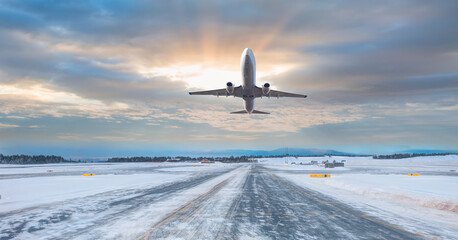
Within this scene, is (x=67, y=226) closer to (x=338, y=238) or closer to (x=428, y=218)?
(x=338, y=238)

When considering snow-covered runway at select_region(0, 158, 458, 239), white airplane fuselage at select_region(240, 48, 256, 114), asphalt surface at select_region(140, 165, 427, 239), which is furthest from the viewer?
white airplane fuselage at select_region(240, 48, 256, 114)

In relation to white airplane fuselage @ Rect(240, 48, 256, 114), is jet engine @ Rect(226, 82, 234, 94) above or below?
below

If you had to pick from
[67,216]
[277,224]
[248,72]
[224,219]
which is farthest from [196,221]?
[248,72]

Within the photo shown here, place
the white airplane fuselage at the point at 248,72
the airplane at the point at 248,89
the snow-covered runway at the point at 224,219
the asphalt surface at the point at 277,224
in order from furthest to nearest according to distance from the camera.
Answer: the airplane at the point at 248,89, the white airplane fuselage at the point at 248,72, the snow-covered runway at the point at 224,219, the asphalt surface at the point at 277,224

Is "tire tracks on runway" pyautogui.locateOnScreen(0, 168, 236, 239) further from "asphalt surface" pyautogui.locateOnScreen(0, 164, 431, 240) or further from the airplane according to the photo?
the airplane

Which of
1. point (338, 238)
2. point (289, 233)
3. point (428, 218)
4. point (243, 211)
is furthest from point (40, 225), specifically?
point (428, 218)

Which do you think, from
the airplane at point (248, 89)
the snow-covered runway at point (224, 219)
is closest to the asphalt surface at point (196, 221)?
the snow-covered runway at point (224, 219)

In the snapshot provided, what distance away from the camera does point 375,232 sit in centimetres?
905

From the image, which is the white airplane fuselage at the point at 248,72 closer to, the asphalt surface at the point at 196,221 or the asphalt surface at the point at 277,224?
the asphalt surface at the point at 196,221

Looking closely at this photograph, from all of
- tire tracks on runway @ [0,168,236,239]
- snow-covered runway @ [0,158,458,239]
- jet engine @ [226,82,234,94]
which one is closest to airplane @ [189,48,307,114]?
jet engine @ [226,82,234,94]

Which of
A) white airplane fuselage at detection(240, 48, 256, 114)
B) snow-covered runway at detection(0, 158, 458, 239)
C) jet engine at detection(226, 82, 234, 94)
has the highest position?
white airplane fuselage at detection(240, 48, 256, 114)

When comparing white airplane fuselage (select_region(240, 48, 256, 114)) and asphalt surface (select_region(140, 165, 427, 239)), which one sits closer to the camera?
asphalt surface (select_region(140, 165, 427, 239))

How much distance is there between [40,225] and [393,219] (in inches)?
516

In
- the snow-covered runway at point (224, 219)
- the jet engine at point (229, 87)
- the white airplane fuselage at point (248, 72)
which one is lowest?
the snow-covered runway at point (224, 219)
